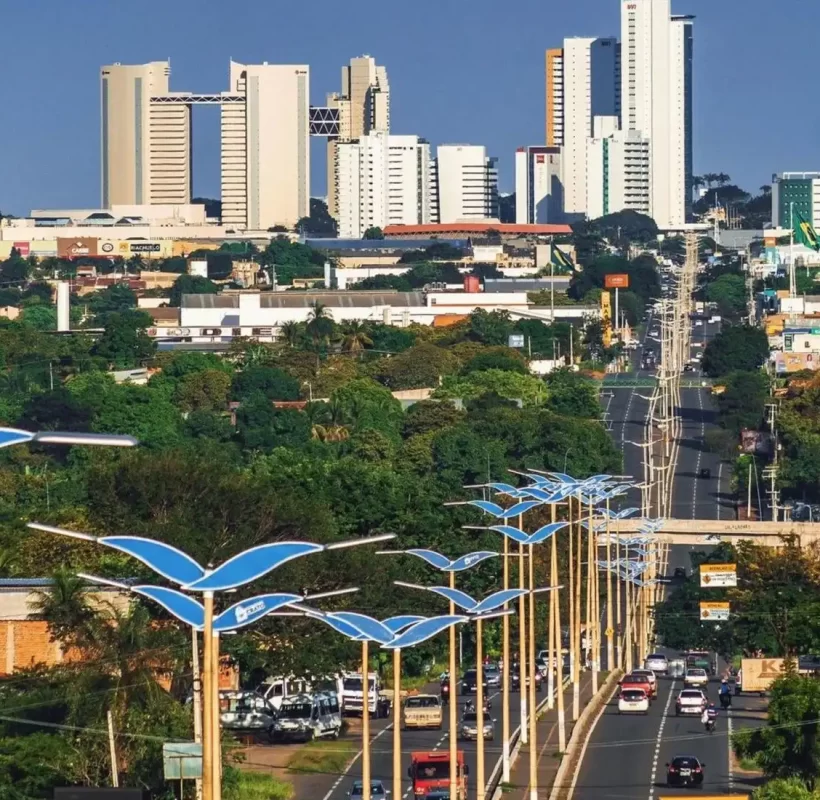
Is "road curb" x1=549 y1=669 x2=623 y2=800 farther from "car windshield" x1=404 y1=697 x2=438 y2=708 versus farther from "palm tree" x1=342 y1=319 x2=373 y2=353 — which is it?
"palm tree" x1=342 y1=319 x2=373 y2=353

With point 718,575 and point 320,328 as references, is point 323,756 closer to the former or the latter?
point 718,575

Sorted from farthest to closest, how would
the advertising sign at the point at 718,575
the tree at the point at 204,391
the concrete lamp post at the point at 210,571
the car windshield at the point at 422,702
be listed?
the tree at the point at 204,391 < the advertising sign at the point at 718,575 < the car windshield at the point at 422,702 < the concrete lamp post at the point at 210,571

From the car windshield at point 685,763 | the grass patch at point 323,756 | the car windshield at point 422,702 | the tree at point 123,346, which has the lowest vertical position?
the grass patch at point 323,756

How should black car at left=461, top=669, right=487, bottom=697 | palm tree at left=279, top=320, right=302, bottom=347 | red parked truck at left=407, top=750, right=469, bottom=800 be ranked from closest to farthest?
1. red parked truck at left=407, top=750, right=469, bottom=800
2. black car at left=461, top=669, right=487, bottom=697
3. palm tree at left=279, top=320, right=302, bottom=347

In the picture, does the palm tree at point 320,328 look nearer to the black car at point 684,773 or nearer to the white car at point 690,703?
the white car at point 690,703

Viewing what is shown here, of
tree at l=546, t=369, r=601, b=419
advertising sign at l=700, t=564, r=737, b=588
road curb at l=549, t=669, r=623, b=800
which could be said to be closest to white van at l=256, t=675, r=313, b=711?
road curb at l=549, t=669, r=623, b=800

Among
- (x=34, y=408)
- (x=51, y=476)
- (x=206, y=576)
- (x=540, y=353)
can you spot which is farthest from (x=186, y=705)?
(x=540, y=353)

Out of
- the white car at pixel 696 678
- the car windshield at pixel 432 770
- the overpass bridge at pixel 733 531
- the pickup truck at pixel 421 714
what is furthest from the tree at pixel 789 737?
the overpass bridge at pixel 733 531

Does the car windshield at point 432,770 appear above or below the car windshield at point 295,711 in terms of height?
above
